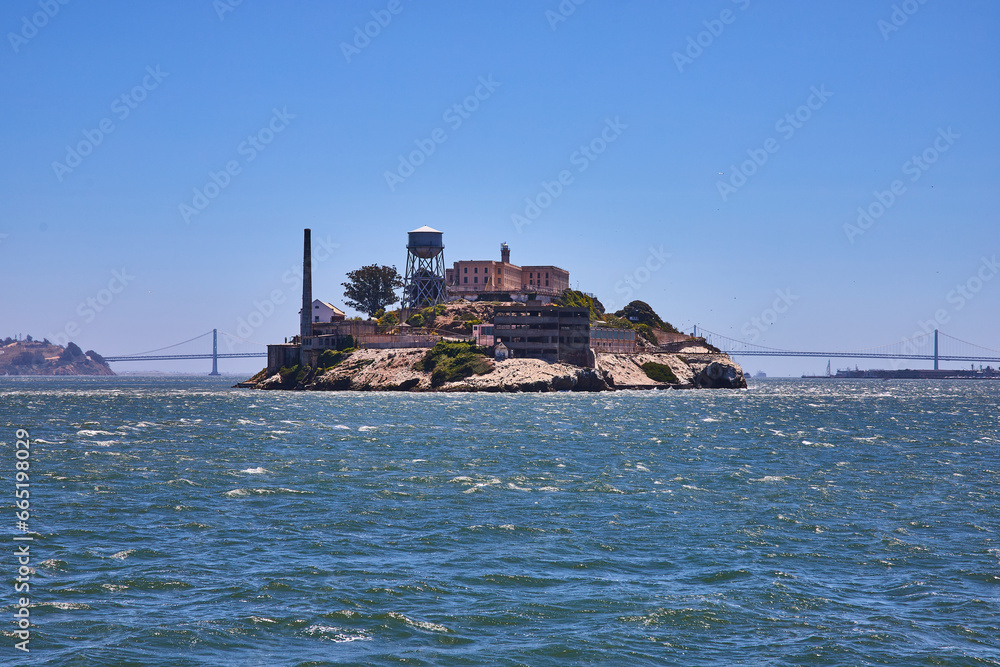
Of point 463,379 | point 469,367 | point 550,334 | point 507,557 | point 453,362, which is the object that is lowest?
point 507,557

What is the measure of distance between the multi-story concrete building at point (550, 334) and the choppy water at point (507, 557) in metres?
128

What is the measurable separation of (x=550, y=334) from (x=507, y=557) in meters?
159

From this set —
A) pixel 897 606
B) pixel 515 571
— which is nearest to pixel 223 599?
pixel 515 571

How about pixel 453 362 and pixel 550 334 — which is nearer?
pixel 453 362

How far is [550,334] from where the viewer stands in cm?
18562

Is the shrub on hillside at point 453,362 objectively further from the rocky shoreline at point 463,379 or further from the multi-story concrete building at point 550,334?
the multi-story concrete building at point 550,334

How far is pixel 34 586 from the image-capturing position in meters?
23.8

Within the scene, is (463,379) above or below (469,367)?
below

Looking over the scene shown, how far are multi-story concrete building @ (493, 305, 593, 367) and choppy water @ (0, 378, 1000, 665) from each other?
128 metres

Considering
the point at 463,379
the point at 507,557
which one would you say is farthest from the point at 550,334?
the point at 507,557

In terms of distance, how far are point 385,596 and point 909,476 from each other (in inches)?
1275

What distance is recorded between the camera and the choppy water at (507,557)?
19969 millimetres

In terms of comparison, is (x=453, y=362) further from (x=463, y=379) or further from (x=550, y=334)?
(x=550, y=334)

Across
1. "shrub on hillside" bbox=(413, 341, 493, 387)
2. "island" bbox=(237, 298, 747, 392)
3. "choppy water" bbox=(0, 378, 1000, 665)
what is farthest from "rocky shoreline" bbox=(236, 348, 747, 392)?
"choppy water" bbox=(0, 378, 1000, 665)
